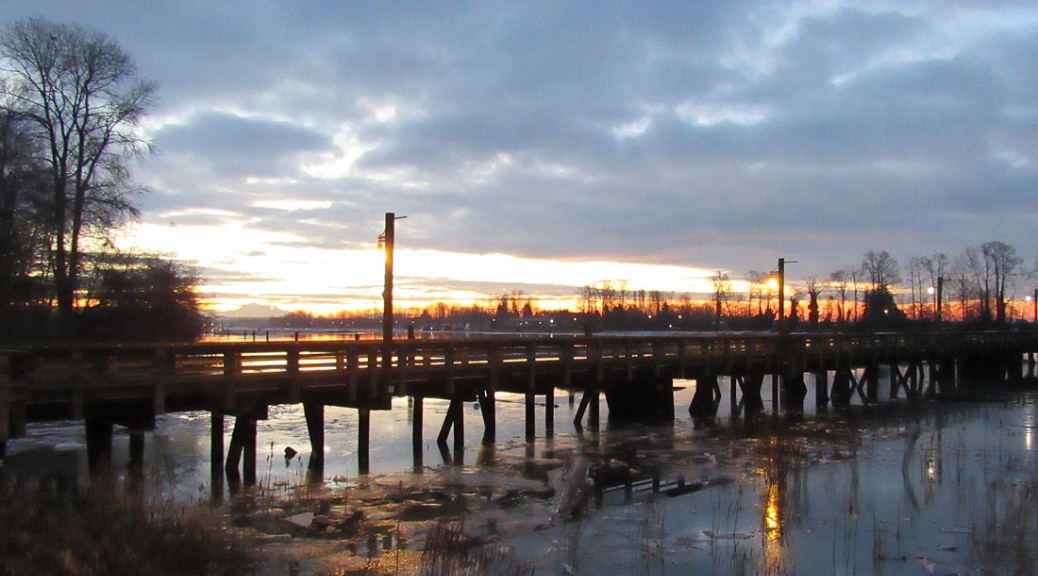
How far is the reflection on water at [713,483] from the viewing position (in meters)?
12.1

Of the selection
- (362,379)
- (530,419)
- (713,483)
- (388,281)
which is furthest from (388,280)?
(713,483)

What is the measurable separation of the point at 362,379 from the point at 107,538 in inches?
410

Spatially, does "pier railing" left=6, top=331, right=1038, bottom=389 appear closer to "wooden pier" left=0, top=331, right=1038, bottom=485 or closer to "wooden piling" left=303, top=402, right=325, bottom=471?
"wooden pier" left=0, top=331, right=1038, bottom=485

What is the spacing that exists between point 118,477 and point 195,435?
9344 millimetres

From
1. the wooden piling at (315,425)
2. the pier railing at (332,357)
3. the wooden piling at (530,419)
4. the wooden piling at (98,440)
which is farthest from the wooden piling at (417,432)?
the wooden piling at (98,440)

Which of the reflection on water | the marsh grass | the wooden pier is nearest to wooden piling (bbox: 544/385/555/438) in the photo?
the wooden pier

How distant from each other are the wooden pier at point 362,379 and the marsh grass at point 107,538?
117 inches

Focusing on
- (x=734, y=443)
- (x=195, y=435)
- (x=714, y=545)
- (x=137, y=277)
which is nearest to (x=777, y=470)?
(x=734, y=443)

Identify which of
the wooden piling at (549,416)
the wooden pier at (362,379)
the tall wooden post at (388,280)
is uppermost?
the tall wooden post at (388,280)

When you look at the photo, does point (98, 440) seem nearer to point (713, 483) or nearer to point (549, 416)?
point (713, 483)

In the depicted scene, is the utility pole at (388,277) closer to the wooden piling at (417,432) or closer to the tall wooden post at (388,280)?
the tall wooden post at (388,280)

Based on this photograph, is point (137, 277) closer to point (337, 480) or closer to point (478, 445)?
point (478, 445)

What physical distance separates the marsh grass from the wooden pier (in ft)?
9.77

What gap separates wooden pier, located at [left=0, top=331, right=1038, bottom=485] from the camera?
1596 cm
